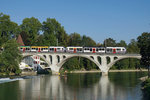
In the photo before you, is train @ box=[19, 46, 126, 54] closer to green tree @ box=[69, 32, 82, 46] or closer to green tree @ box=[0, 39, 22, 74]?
green tree @ box=[0, 39, 22, 74]

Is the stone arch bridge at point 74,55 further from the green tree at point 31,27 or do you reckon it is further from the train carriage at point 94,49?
the green tree at point 31,27

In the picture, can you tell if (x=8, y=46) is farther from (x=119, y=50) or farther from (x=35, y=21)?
(x=35, y=21)

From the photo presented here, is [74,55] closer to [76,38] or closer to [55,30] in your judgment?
[55,30]

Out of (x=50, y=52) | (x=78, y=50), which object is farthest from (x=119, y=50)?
(x=50, y=52)

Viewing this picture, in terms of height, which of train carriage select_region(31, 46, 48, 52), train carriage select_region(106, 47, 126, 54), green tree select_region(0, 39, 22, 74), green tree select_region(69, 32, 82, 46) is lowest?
green tree select_region(0, 39, 22, 74)

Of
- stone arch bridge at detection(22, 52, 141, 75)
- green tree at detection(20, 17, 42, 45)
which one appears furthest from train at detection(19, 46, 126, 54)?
green tree at detection(20, 17, 42, 45)

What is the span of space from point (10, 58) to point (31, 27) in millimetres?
52457

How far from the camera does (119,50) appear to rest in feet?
330

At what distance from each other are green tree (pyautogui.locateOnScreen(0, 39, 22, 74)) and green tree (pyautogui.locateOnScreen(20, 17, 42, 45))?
45010mm

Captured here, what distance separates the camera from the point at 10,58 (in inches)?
3430

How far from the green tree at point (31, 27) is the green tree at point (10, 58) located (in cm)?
4501

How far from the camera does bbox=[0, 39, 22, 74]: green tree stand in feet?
281

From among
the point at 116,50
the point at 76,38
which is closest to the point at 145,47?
the point at 116,50

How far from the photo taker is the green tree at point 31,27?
452 feet
